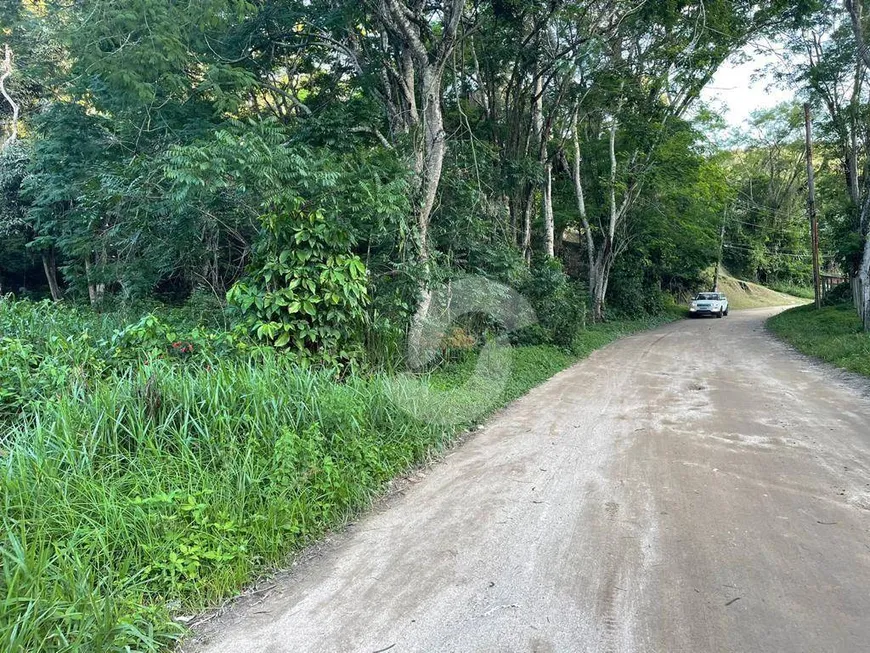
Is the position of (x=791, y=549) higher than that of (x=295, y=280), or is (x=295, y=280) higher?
(x=295, y=280)

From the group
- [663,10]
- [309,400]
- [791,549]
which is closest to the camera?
[791,549]

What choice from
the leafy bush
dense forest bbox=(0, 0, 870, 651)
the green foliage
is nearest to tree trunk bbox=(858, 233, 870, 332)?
dense forest bbox=(0, 0, 870, 651)

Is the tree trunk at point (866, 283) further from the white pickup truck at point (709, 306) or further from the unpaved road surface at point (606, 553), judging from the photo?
the white pickup truck at point (709, 306)

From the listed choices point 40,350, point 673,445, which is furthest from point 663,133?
point 40,350

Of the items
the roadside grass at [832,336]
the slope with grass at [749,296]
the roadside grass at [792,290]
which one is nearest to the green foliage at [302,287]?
the roadside grass at [832,336]

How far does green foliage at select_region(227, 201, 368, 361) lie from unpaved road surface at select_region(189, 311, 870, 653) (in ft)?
7.00

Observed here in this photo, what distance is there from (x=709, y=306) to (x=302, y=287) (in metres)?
28.0

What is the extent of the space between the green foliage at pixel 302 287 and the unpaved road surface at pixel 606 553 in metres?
2.13

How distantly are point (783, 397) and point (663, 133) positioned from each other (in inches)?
480

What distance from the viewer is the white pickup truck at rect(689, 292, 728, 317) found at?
28984mm

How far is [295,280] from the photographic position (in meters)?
6.17

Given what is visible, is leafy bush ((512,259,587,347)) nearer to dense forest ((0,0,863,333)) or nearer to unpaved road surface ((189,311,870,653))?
dense forest ((0,0,863,333))

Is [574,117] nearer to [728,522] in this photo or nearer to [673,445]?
[673,445]

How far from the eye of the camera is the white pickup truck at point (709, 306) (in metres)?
29.0
